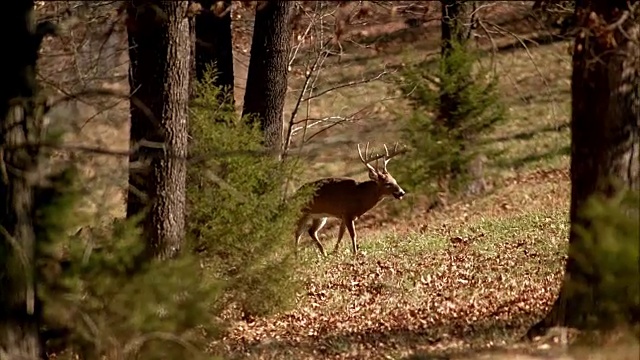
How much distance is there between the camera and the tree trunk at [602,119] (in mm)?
8102

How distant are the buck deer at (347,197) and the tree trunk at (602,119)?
10149 millimetres

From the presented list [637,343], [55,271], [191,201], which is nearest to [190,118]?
[191,201]

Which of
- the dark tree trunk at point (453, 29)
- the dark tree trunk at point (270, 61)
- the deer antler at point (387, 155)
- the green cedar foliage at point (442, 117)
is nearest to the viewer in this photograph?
the dark tree trunk at point (270, 61)

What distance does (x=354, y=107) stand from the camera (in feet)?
101

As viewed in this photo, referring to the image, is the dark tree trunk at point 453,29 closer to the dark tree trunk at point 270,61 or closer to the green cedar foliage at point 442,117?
the green cedar foliage at point 442,117

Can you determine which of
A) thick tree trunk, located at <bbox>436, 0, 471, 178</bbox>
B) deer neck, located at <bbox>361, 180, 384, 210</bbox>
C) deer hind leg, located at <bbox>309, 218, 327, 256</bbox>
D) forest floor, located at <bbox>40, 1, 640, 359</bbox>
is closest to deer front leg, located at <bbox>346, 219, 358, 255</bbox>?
forest floor, located at <bbox>40, 1, 640, 359</bbox>

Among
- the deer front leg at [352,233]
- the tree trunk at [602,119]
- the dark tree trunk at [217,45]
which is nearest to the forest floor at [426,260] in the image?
the deer front leg at [352,233]

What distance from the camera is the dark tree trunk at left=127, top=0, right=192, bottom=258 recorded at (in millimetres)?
10922

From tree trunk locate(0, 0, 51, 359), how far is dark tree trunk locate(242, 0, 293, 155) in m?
7.93

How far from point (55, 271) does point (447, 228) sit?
37.1ft

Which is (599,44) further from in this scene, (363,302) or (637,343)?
(363,302)

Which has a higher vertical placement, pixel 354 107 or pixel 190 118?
pixel 190 118

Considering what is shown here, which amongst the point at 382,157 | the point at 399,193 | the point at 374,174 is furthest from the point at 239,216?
the point at 382,157

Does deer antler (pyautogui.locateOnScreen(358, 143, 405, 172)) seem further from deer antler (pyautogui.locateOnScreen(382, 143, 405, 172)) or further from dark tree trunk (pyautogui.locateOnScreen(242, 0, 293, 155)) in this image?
dark tree trunk (pyautogui.locateOnScreen(242, 0, 293, 155))
